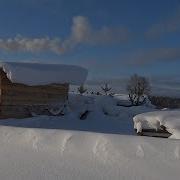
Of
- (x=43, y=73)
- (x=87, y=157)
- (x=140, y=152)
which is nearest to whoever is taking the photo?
(x=140, y=152)

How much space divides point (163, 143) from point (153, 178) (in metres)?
0.47

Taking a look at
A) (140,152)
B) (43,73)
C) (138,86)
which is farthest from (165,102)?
(140,152)

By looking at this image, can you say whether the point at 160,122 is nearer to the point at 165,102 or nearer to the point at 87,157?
the point at 87,157

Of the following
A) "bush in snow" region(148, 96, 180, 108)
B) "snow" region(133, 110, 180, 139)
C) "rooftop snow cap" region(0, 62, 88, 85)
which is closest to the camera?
"snow" region(133, 110, 180, 139)

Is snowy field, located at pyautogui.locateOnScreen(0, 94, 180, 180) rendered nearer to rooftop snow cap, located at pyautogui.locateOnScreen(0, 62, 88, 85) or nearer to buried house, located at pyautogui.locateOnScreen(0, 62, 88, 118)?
rooftop snow cap, located at pyautogui.locateOnScreen(0, 62, 88, 85)

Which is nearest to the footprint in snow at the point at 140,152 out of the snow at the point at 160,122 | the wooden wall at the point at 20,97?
the snow at the point at 160,122

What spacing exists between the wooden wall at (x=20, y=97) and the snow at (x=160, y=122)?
9076 millimetres

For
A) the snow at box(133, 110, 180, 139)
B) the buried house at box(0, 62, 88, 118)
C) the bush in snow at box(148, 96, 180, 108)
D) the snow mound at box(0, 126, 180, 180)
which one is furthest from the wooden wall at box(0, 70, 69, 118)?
the bush in snow at box(148, 96, 180, 108)

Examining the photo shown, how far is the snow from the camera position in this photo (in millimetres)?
5639

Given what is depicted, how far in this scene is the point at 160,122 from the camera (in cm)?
602

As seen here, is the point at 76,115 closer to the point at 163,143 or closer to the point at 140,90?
the point at 163,143

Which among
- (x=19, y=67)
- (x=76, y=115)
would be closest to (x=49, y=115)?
(x=76, y=115)

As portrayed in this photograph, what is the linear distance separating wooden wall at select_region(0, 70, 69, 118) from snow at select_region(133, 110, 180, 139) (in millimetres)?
9076

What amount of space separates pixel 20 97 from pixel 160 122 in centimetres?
996
